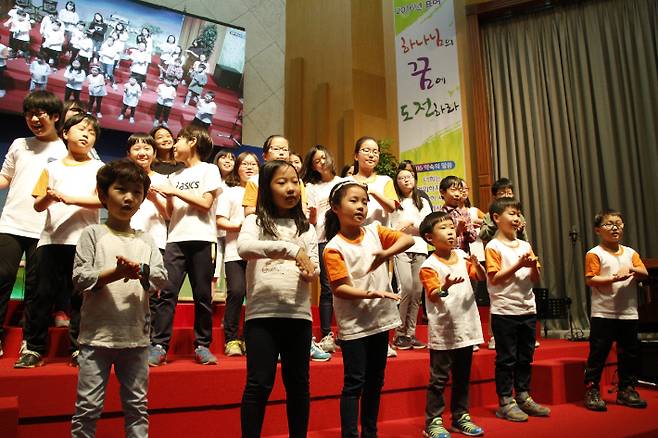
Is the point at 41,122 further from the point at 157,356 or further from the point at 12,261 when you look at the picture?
the point at 157,356

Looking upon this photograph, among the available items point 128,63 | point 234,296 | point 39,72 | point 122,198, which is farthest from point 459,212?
point 39,72

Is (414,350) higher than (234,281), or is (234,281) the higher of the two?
(234,281)

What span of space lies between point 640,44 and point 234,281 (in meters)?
5.59

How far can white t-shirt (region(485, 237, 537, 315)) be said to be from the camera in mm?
3092

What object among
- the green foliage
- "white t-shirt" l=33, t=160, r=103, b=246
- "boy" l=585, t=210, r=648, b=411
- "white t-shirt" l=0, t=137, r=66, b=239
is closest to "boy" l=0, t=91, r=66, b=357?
"white t-shirt" l=0, t=137, r=66, b=239

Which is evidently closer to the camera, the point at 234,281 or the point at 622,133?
the point at 234,281

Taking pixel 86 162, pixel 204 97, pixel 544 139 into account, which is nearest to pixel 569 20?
pixel 544 139

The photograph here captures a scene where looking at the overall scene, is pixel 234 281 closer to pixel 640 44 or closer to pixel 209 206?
pixel 209 206

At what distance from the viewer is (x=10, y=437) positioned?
70.8 inches

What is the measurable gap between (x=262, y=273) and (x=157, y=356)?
0.96 metres

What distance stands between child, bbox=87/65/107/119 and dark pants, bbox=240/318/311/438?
476 cm

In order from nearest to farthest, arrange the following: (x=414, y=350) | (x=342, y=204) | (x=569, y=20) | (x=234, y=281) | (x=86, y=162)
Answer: (x=342, y=204) → (x=86, y=162) → (x=234, y=281) → (x=414, y=350) → (x=569, y=20)

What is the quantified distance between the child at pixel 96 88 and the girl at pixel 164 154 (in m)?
2.58

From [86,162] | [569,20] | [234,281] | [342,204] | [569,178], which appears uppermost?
[569,20]
